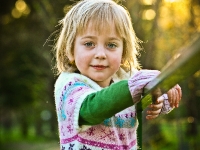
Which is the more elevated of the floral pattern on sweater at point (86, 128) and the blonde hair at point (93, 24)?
the blonde hair at point (93, 24)

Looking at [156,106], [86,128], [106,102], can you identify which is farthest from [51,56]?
[106,102]

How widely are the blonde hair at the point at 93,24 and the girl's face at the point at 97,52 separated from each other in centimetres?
3

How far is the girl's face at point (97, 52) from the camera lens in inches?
89.4

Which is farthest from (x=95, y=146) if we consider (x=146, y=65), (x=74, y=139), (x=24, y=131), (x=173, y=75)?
(x=24, y=131)

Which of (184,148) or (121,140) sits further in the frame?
(184,148)

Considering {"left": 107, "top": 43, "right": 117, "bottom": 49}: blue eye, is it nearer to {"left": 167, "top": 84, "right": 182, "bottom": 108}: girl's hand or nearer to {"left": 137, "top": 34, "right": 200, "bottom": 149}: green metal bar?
{"left": 167, "top": 84, "right": 182, "bottom": 108}: girl's hand

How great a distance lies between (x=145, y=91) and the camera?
1628mm

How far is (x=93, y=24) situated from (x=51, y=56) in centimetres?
772

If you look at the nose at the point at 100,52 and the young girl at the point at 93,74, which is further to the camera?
the nose at the point at 100,52

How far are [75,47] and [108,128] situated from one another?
43 centimetres

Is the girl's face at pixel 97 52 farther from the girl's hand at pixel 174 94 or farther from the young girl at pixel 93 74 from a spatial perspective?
the girl's hand at pixel 174 94

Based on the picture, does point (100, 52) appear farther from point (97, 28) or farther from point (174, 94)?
point (174, 94)

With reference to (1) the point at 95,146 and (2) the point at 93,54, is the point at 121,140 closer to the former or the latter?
(1) the point at 95,146

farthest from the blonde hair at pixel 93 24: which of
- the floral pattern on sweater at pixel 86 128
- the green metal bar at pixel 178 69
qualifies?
the green metal bar at pixel 178 69
